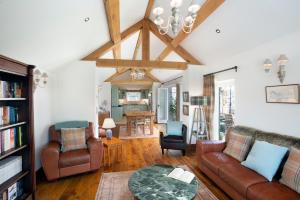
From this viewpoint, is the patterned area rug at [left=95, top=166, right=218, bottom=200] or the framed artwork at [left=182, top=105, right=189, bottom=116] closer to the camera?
the patterned area rug at [left=95, top=166, right=218, bottom=200]

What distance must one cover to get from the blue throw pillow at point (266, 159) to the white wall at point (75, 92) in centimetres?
347

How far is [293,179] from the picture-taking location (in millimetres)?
1972

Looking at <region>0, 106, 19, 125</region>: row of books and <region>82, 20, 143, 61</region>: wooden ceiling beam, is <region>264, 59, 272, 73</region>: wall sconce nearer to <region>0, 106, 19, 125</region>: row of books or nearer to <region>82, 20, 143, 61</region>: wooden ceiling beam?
<region>82, 20, 143, 61</region>: wooden ceiling beam

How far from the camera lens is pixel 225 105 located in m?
4.25

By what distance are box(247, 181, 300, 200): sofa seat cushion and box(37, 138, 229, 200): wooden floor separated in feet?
2.23

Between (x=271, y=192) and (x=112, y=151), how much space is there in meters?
3.11

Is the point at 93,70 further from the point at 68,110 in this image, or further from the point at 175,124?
the point at 175,124

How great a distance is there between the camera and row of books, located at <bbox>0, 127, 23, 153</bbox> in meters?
1.85

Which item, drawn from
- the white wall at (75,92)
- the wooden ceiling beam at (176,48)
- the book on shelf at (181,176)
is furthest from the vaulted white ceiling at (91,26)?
the book on shelf at (181,176)

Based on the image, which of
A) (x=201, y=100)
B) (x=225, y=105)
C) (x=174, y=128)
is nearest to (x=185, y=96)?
(x=201, y=100)

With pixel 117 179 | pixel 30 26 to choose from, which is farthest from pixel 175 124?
pixel 30 26

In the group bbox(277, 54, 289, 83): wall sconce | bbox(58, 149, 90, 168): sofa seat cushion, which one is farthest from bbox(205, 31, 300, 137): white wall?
bbox(58, 149, 90, 168): sofa seat cushion

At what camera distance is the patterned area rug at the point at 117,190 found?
2.53 m

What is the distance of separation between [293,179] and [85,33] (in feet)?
12.5
